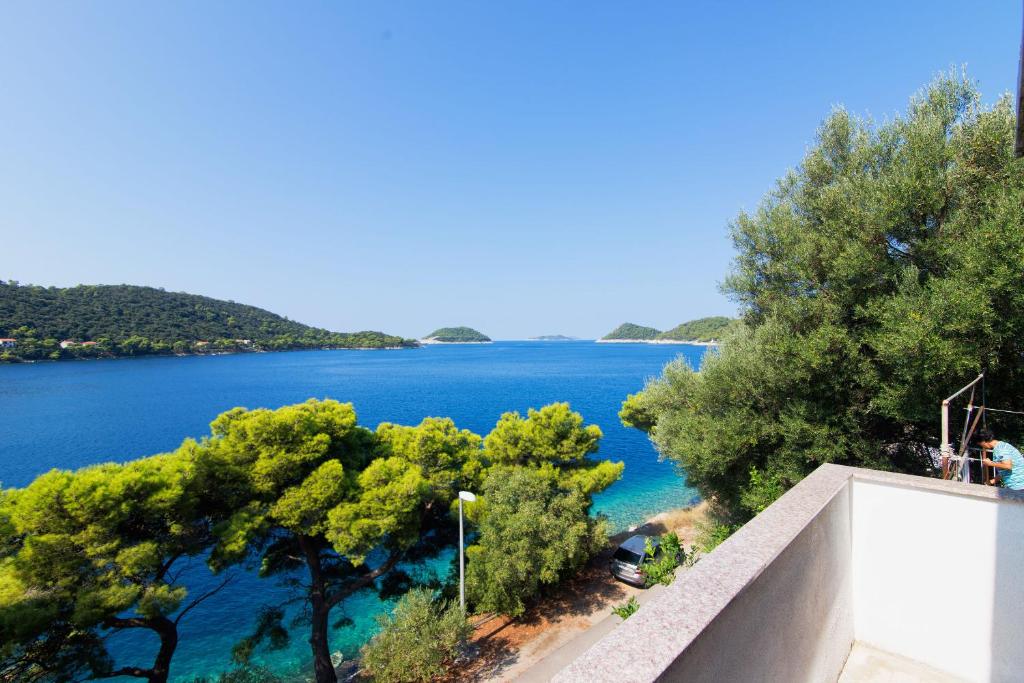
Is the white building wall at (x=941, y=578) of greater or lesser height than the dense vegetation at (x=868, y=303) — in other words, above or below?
below

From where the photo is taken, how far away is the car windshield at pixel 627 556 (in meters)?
13.0

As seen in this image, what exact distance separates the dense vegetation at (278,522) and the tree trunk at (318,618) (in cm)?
4

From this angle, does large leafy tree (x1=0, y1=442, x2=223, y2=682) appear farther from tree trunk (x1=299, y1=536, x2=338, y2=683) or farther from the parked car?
the parked car

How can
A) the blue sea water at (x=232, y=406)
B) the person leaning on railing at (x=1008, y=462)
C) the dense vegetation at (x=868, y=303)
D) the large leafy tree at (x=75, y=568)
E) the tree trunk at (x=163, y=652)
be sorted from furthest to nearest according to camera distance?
1. the blue sea water at (x=232, y=406)
2. the tree trunk at (x=163, y=652)
3. the large leafy tree at (x=75, y=568)
4. the dense vegetation at (x=868, y=303)
5. the person leaning on railing at (x=1008, y=462)

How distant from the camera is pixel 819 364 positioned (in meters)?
7.05


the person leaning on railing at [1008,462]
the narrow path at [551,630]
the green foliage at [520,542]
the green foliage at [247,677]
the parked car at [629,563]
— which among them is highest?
the person leaning on railing at [1008,462]

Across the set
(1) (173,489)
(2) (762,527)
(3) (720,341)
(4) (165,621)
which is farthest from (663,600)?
(4) (165,621)

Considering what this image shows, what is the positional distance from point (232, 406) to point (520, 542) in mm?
41855

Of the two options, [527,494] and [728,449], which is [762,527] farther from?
[527,494]

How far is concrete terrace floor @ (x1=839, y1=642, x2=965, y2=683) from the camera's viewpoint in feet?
10.0

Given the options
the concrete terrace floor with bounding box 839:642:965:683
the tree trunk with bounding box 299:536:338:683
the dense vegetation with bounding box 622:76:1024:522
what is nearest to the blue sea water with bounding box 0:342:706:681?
the tree trunk with bounding box 299:536:338:683

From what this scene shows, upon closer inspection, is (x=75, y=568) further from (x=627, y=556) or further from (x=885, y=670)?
(x=627, y=556)

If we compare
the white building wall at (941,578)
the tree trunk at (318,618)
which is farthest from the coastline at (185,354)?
the white building wall at (941,578)

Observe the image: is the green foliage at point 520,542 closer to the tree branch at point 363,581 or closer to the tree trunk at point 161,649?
the tree branch at point 363,581
